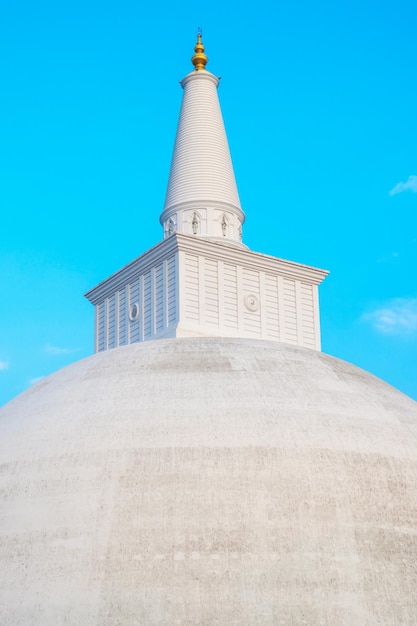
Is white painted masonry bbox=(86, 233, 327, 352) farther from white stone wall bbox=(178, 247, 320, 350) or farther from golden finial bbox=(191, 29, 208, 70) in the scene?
golden finial bbox=(191, 29, 208, 70)

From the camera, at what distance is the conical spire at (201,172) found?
1019 inches

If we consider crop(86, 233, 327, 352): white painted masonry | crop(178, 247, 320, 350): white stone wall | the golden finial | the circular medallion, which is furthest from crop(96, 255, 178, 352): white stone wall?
the golden finial

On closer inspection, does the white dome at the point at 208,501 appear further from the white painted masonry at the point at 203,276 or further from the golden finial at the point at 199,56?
the golden finial at the point at 199,56

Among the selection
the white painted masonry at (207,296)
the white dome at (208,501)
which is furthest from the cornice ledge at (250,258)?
the white dome at (208,501)

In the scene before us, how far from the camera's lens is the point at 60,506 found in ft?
44.6

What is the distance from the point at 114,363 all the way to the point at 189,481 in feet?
12.1

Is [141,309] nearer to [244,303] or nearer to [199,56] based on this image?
[244,303]

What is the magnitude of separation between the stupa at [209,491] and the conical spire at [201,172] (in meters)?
8.86

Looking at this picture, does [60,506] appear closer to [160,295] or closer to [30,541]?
[30,541]

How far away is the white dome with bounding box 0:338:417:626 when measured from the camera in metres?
12.4

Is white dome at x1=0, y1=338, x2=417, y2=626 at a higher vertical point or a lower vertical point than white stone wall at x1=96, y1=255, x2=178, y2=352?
lower

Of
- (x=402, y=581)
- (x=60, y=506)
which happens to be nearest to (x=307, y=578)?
(x=402, y=581)

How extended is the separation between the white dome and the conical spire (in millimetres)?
10053

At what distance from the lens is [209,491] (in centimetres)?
1334
